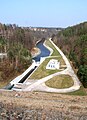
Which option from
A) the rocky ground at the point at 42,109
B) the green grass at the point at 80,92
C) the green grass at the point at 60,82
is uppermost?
the rocky ground at the point at 42,109

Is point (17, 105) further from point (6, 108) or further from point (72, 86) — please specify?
point (72, 86)

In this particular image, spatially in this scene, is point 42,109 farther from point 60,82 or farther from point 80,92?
point 60,82

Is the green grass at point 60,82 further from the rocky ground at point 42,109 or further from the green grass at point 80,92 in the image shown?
the rocky ground at point 42,109

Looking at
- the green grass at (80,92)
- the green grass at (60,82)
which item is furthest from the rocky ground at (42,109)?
the green grass at (60,82)

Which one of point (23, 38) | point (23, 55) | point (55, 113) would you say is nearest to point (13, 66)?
point (23, 55)

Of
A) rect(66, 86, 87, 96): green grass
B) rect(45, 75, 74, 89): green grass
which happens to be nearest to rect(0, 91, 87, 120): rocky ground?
rect(66, 86, 87, 96): green grass

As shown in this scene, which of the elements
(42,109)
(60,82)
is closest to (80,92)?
(60,82)

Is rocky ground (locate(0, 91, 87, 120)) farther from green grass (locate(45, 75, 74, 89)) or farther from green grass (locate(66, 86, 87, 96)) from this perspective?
green grass (locate(45, 75, 74, 89))
